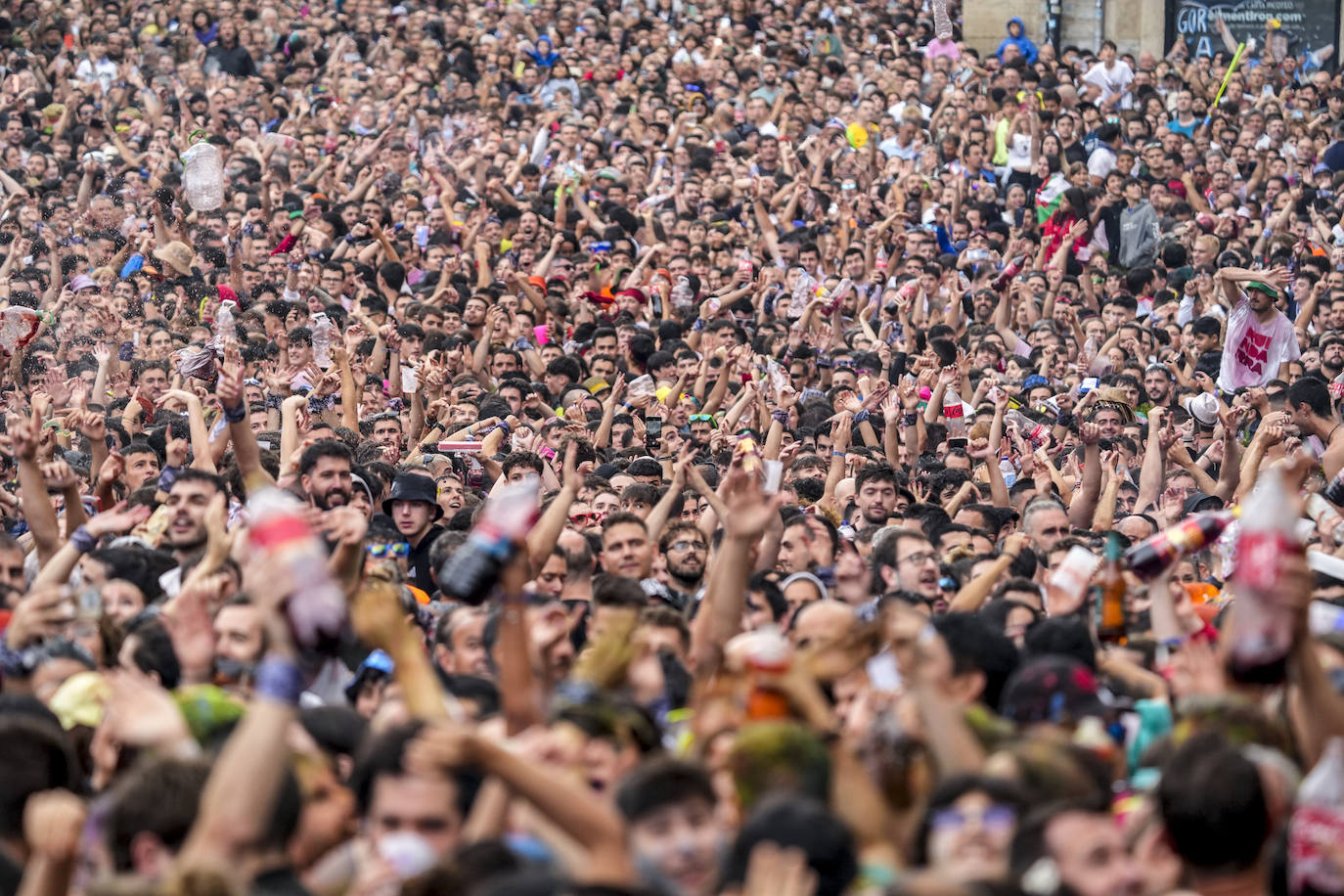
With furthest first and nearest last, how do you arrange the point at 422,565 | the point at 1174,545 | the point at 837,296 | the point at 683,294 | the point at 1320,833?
1. the point at 683,294
2. the point at 837,296
3. the point at 422,565
4. the point at 1174,545
5. the point at 1320,833

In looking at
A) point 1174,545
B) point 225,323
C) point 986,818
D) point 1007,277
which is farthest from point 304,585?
point 1007,277

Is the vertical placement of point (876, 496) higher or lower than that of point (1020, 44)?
higher

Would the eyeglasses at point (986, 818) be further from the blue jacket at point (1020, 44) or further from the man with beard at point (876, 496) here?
the blue jacket at point (1020, 44)

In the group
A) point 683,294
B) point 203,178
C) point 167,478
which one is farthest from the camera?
point 203,178

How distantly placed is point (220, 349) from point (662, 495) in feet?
14.6

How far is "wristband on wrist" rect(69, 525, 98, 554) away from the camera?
6922 millimetres

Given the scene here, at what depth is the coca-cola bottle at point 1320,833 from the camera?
3.60 meters

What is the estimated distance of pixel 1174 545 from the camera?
18.5 feet

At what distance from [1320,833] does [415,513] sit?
564 cm

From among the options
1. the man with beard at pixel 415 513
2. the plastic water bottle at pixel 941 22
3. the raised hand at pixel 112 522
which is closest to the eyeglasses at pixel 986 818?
the raised hand at pixel 112 522

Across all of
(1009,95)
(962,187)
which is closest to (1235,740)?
(962,187)

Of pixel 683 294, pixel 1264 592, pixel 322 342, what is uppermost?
pixel 1264 592

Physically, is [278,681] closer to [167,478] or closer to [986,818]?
[986,818]

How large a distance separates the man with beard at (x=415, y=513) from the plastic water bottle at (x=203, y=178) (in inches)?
358
